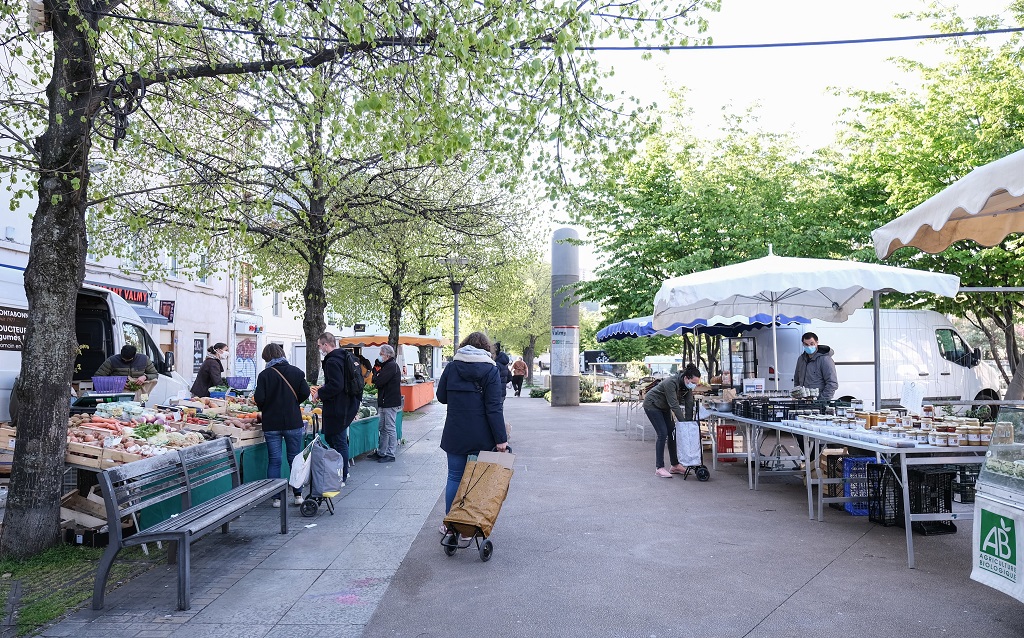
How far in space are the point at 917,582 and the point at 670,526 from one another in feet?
7.60

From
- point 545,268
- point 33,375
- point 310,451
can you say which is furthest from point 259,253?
point 545,268

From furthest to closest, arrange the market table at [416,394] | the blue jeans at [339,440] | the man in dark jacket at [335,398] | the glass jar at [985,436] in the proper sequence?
1. the market table at [416,394]
2. the blue jeans at [339,440]
3. the man in dark jacket at [335,398]
4. the glass jar at [985,436]

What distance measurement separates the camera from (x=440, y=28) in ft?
18.5

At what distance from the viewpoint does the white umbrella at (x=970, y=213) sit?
5184 millimetres

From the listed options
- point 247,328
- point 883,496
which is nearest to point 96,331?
point 883,496

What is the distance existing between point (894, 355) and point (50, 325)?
1602 centimetres

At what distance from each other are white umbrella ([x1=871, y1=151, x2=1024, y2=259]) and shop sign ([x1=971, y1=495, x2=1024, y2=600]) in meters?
2.03

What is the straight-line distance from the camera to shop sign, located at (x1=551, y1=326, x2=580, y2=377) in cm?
2555

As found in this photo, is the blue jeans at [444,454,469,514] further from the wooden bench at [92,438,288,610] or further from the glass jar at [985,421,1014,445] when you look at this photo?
the glass jar at [985,421,1014,445]

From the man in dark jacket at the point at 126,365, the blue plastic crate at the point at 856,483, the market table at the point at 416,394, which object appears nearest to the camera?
the blue plastic crate at the point at 856,483

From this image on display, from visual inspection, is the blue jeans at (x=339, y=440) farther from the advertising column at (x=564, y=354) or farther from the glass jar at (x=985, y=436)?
the advertising column at (x=564, y=354)

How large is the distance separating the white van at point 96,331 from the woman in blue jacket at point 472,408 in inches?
265

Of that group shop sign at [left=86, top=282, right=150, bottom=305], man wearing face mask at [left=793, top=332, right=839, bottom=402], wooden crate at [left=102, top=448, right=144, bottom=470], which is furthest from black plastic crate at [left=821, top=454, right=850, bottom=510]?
shop sign at [left=86, top=282, right=150, bottom=305]

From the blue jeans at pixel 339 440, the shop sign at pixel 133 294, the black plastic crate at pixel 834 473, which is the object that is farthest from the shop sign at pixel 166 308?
the black plastic crate at pixel 834 473
